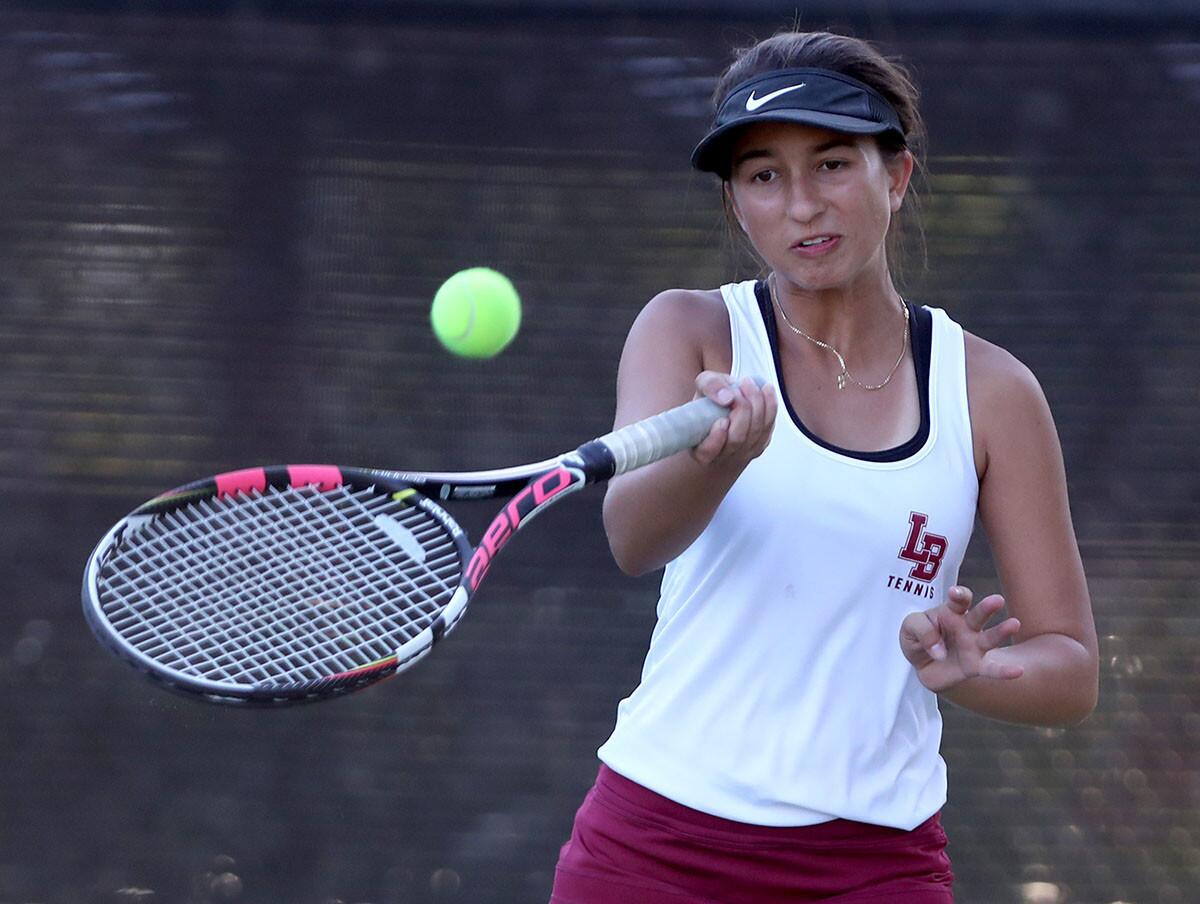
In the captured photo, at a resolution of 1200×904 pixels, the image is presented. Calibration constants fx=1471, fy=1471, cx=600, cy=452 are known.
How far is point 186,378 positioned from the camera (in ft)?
8.70

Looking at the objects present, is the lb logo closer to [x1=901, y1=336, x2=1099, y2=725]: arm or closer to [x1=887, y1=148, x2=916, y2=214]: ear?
[x1=901, y1=336, x2=1099, y2=725]: arm

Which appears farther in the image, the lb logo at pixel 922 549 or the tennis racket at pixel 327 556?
the lb logo at pixel 922 549

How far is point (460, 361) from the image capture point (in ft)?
8.73

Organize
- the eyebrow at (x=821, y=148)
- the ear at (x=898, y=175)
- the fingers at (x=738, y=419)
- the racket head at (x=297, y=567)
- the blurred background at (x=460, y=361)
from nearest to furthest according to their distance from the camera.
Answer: the fingers at (x=738, y=419)
the racket head at (x=297, y=567)
the eyebrow at (x=821, y=148)
the ear at (x=898, y=175)
the blurred background at (x=460, y=361)

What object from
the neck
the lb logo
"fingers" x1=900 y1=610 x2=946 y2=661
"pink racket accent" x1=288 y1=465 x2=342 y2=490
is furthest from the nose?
"pink racket accent" x1=288 y1=465 x2=342 y2=490

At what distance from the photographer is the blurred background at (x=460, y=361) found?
8.55ft

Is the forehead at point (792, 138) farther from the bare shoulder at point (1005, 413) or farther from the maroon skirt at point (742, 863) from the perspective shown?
the maroon skirt at point (742, 863)

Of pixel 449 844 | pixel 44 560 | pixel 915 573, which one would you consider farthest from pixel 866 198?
pixel 44 560

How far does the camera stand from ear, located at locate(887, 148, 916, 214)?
1.67 metres

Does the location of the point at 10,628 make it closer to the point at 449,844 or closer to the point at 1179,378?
the point at 449,844

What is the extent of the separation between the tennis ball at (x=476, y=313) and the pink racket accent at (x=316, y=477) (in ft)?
3.64

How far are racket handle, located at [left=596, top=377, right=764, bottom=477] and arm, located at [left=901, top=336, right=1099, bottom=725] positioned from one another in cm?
30

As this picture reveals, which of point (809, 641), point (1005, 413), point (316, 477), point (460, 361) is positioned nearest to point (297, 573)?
point (316, 477)

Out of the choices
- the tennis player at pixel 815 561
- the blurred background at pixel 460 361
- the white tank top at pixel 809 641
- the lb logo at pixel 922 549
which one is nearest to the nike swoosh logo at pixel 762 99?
the tennis player at pixel 815 561
